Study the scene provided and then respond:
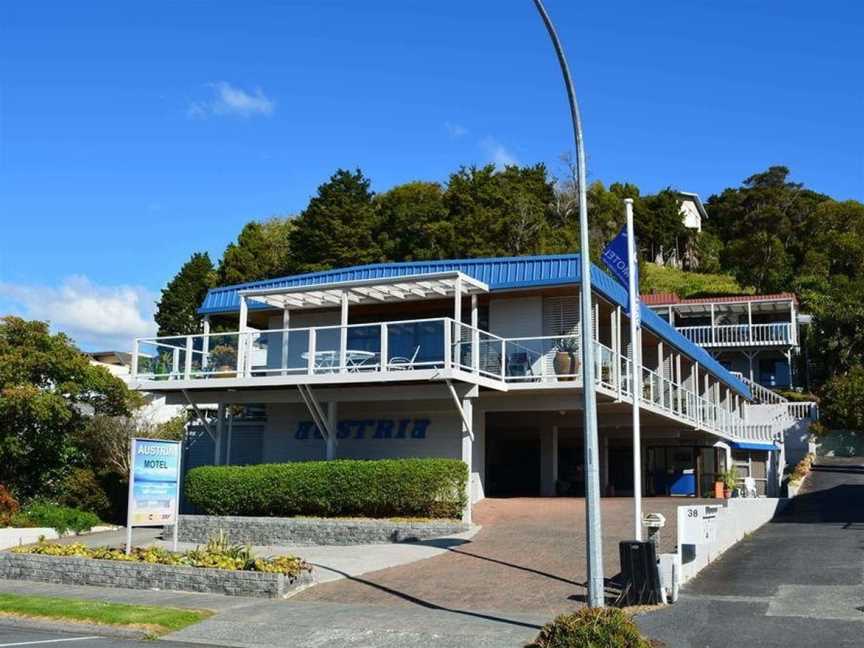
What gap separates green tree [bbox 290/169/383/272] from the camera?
56.9 m

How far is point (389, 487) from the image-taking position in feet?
70.2

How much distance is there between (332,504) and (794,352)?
Result: 130 feet

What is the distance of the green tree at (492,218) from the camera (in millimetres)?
57906

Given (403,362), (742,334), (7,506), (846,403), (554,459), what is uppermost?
(742,334)

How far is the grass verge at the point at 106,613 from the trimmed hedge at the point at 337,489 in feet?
24.8

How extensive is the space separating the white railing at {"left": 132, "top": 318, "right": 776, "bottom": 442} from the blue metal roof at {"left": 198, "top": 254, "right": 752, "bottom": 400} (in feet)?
5.48

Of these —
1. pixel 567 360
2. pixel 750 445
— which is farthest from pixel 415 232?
pixel 567 360

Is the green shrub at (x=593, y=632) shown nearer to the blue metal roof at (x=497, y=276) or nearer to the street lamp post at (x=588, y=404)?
the street lamp post at (x=588, y=404)

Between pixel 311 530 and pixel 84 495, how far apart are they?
30.5 ft

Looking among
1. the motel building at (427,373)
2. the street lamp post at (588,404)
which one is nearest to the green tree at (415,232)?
the motel building at (427,373)

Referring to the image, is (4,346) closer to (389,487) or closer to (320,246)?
(389,487)

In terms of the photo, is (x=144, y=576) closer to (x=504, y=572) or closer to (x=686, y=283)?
(x=504, y=572)

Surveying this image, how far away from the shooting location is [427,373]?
21.7 meters

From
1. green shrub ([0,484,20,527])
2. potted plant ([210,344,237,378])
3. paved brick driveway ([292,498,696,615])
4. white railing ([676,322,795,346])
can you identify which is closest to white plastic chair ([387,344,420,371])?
paved brick driveway ([292,498,696,615])
